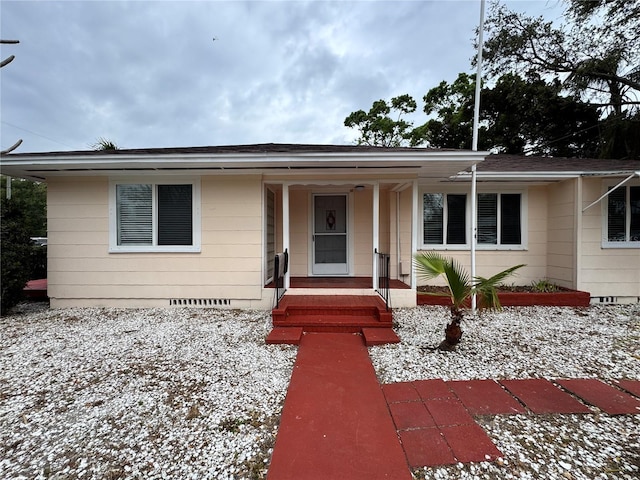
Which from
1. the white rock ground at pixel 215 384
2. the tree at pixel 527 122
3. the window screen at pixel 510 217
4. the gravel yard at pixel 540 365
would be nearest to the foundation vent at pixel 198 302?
the white rock ground at pixel 215 384

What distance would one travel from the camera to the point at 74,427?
2.18m

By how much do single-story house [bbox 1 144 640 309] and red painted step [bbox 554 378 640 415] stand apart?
277 centimetres

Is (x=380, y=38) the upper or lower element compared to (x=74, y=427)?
upper

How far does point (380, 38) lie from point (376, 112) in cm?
1176

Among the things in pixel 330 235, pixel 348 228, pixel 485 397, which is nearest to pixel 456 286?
pixel 485 397

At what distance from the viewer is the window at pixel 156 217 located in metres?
5.41

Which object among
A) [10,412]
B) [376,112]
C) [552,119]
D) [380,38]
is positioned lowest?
[10,412]

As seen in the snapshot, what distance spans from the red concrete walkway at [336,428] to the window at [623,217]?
6143 mm

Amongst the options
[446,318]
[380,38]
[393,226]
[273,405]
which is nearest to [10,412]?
[273,405]

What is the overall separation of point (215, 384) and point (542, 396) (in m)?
2.97

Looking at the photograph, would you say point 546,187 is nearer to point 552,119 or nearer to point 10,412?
point 10,412

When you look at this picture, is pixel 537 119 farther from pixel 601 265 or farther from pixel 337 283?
pixel 337 283

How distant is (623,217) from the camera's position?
19.2 ft

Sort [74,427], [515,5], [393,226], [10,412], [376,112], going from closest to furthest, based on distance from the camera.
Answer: [74,427]
[10,412]
[393,226]
[515,5]
[376,112]
